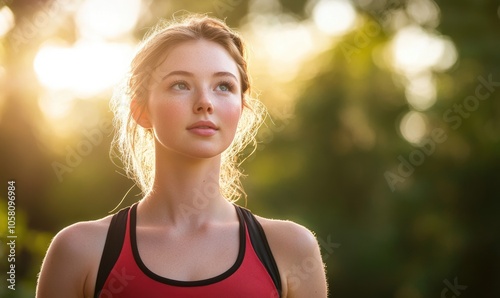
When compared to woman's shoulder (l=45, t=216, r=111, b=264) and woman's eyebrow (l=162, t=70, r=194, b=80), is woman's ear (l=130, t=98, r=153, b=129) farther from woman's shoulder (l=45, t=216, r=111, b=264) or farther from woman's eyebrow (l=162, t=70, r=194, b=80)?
woman's shoulder (l=45, t=216, r=111, b=264)

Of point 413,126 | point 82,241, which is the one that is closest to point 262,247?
point 82,241

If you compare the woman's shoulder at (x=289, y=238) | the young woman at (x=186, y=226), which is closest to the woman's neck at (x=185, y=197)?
the young woman at (x=186, y=226)

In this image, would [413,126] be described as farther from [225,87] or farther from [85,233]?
[85,233]

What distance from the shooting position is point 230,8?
669 inches

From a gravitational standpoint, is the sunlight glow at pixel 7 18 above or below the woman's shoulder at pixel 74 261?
above

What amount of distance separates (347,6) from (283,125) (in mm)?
3133

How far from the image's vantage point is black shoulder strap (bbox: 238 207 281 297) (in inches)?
114

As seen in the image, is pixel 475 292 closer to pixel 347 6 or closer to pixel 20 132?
pixel 347 6

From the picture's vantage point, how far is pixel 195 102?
2936 mm

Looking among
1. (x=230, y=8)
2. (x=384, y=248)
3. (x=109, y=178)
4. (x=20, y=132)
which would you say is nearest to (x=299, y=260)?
(x=20, y=132)

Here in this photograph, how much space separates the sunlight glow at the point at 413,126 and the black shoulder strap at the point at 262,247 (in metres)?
13.0

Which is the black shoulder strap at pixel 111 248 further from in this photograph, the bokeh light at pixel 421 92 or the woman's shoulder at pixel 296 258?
the bokeh light at pixel 421 92

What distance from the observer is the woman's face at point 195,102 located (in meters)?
2.94

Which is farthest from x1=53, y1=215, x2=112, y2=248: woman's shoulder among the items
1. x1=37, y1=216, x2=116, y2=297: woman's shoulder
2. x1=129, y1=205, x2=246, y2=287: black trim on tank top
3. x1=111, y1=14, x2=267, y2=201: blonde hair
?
x1=111, y1=14, x2=267, y2=201: blonde hair
